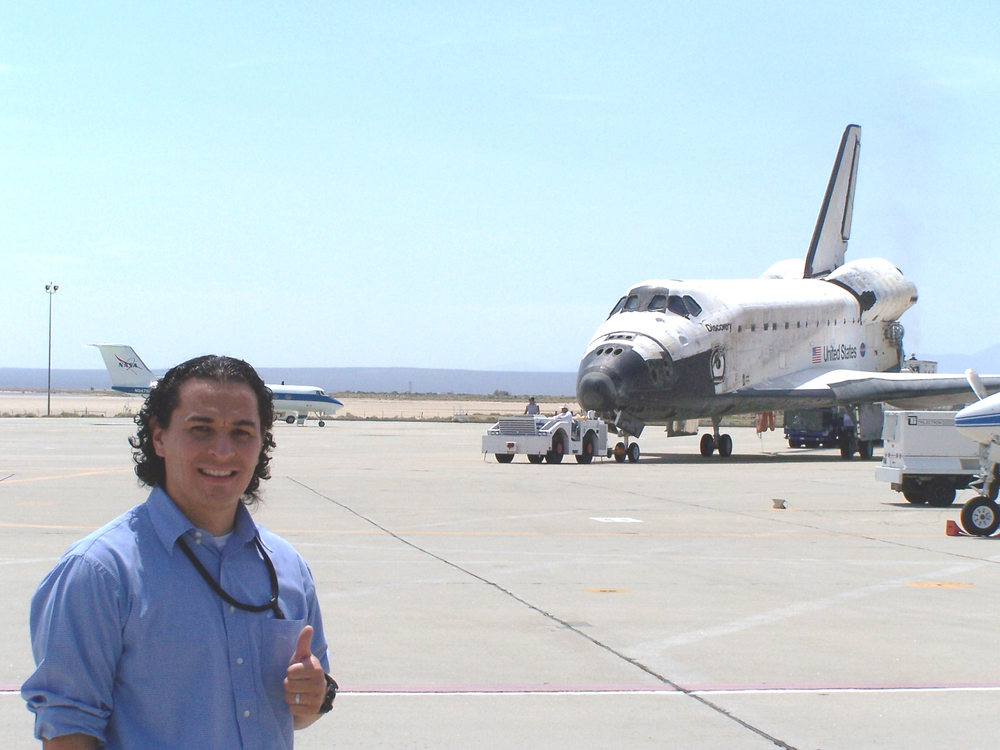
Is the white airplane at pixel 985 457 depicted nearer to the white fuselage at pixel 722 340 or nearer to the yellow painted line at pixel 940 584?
the yellow painted line at pixel 940 584

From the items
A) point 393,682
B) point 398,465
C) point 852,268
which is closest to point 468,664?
point 393,682

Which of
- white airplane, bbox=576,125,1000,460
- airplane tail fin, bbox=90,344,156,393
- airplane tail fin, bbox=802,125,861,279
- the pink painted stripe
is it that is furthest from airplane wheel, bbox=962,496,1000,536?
airplane tail fin, bbox=90,344,156,393

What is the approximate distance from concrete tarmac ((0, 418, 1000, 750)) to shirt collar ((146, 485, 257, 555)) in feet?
9.23

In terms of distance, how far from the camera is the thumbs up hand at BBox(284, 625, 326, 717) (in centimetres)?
288

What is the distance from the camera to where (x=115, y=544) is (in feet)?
9.14

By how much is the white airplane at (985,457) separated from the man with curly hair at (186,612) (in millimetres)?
12443

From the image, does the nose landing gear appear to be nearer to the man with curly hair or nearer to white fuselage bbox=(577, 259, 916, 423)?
white fuselage bbox=(577, 259, 916, 423)

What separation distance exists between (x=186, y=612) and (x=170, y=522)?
23 cm

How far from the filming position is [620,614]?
29.0ft

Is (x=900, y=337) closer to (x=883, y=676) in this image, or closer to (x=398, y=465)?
(x=398, y=465)

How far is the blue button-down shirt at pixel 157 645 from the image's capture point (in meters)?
2.68

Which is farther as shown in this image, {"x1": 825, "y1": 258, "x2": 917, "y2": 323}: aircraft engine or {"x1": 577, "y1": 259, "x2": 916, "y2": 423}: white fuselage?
{"x1": 825, "y1": 258, "x2": 917, "y2": 323}: aircraft engine

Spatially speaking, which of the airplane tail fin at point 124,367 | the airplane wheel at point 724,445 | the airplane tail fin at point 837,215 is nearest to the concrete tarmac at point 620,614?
the airplane wheel at point 724,445

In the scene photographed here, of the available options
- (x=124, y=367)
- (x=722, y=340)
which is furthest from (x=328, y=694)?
(x=124, y=367)
